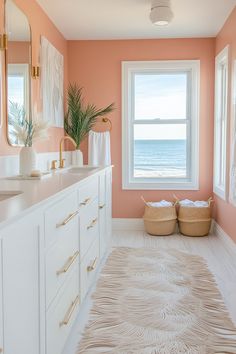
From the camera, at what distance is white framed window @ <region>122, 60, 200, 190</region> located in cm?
475

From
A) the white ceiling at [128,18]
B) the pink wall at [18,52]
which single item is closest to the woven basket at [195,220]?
the white ceiling at [128,18]

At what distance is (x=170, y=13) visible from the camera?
138 inches

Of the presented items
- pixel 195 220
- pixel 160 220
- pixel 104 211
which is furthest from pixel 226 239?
pixel 104 211

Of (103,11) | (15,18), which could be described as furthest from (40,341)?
(103,11)

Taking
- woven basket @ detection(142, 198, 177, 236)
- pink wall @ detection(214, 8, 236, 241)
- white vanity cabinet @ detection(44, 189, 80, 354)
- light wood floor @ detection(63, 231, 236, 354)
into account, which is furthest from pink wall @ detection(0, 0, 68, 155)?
pink wall @ detection(214, 8, 236, 241)

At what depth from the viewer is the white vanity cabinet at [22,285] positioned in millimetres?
1086

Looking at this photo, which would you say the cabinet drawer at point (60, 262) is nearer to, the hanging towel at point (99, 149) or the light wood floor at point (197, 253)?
the light wood floor at point (197, 253)

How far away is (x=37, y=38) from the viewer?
345 cm

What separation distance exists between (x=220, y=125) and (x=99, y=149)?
1429 mm

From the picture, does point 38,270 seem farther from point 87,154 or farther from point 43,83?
point 87,154

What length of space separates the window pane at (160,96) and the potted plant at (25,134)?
223cm

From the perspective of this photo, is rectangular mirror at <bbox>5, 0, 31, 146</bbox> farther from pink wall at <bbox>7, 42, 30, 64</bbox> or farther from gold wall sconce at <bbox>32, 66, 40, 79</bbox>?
gold wall sconce at <bbox>32, 66, 40, 79</bbox>

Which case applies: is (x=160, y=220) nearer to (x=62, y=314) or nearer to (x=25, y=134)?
(x=25, y=134)

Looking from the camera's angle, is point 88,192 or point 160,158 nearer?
point 88,192
